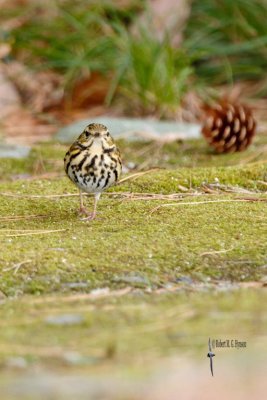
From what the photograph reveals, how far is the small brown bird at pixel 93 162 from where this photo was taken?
→ 438cm

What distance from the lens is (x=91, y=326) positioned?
308 centimetres

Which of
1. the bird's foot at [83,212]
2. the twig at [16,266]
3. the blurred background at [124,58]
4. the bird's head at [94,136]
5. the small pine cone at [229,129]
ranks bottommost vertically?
the twig at [16,266]

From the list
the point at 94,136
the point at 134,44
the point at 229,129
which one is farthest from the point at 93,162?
the point at 134,44

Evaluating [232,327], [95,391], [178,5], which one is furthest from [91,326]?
[178,5]

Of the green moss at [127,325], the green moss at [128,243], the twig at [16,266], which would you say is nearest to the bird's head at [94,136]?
the green moss at [128,243]

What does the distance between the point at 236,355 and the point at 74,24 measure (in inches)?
256

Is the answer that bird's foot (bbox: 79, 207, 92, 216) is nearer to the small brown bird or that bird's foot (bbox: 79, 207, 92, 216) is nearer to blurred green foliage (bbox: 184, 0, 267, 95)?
the small brown bird

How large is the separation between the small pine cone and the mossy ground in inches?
43.1

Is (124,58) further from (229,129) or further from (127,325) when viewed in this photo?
(127,325)

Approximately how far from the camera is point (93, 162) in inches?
173

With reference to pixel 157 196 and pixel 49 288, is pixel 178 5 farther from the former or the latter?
pixel 49 288

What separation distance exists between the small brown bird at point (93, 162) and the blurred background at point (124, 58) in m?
3.22

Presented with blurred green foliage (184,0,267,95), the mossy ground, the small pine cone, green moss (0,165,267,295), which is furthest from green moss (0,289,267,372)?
blurred green foliage (184,0,267,95)

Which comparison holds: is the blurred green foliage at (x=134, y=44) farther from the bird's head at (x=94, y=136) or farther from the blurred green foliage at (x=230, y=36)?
the bird's head at (x=94, y=136)
